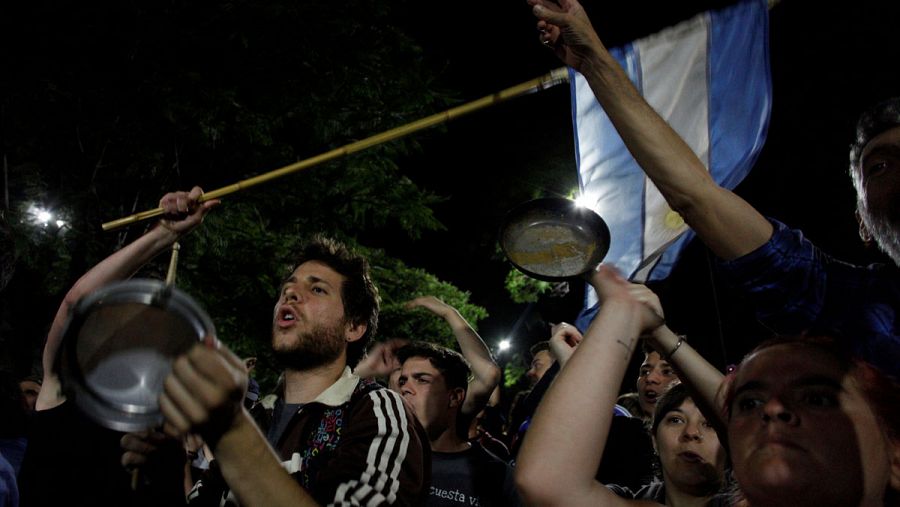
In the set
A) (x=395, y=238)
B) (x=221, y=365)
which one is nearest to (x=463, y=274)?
(x=395, y=238)

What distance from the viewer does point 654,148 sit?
204 centimetres

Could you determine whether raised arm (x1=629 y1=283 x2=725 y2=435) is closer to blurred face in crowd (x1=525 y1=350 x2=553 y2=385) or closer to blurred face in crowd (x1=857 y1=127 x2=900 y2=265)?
blurred face in crowd (x1=857 y1=127 x2=900 y2=265)

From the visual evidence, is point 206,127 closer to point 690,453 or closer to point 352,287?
point 352,287

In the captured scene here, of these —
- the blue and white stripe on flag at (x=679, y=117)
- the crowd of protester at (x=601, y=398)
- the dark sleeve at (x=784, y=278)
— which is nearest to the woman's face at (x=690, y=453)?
the crowd of protester at (x=601, y=398)

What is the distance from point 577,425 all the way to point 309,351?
1.77 metres

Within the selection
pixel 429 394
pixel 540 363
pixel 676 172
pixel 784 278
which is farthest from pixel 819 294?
pixel 540 363

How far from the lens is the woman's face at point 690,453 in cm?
316

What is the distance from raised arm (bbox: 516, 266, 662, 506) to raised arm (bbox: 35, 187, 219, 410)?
222cm

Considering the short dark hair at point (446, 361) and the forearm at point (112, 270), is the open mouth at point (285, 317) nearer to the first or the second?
the forearm at point (112, 270)

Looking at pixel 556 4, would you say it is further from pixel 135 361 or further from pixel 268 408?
pixel 268 408

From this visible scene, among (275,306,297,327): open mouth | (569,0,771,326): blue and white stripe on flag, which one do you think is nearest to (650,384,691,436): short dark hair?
(569,0,771,326): blue and white stripe on flag

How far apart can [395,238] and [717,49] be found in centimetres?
1315

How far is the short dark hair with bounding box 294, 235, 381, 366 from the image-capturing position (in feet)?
11.2

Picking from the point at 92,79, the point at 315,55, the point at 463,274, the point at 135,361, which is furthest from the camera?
the point at 463,274
